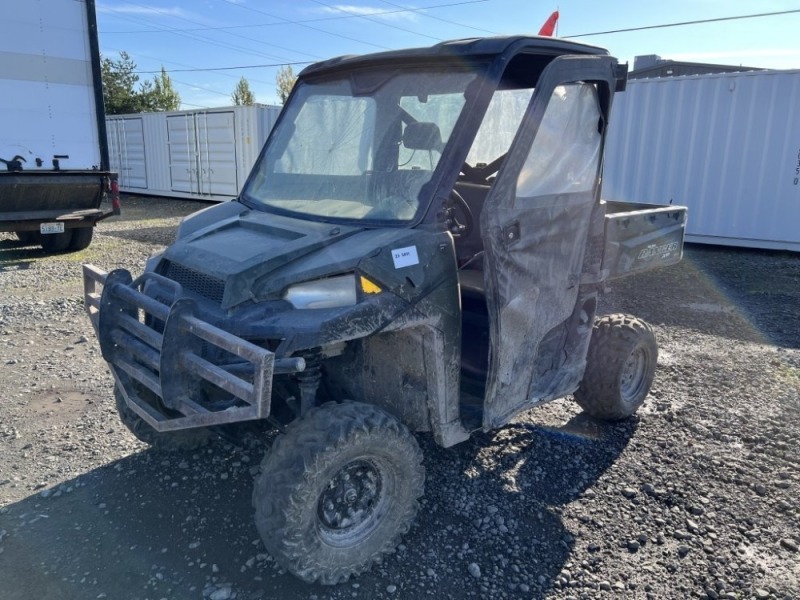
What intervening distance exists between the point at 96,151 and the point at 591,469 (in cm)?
938

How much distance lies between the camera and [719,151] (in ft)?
37.1

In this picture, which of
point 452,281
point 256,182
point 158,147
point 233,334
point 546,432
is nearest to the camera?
point 233,334

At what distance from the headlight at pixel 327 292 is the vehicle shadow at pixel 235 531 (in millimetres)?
929

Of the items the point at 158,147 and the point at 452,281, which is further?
the point at 158,147

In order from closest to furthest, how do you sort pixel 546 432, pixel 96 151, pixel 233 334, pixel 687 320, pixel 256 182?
pixel 233 334 → pixel 256 182 → pixel 546 432 → pixel 687 320 → pixel 96 151

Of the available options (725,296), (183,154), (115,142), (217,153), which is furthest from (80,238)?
(115,142)

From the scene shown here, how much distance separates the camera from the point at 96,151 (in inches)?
407

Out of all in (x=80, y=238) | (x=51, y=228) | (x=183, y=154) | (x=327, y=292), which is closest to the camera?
(x=327, y=292)

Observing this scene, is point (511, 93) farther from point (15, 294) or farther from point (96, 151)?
point (96, 151)

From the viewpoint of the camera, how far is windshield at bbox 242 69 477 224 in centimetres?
319

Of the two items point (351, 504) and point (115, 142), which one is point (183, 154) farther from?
point (351, 504)

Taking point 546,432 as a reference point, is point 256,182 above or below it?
above

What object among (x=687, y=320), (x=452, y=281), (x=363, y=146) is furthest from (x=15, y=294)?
(x=687, y=320)

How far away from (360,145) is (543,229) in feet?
3.54
